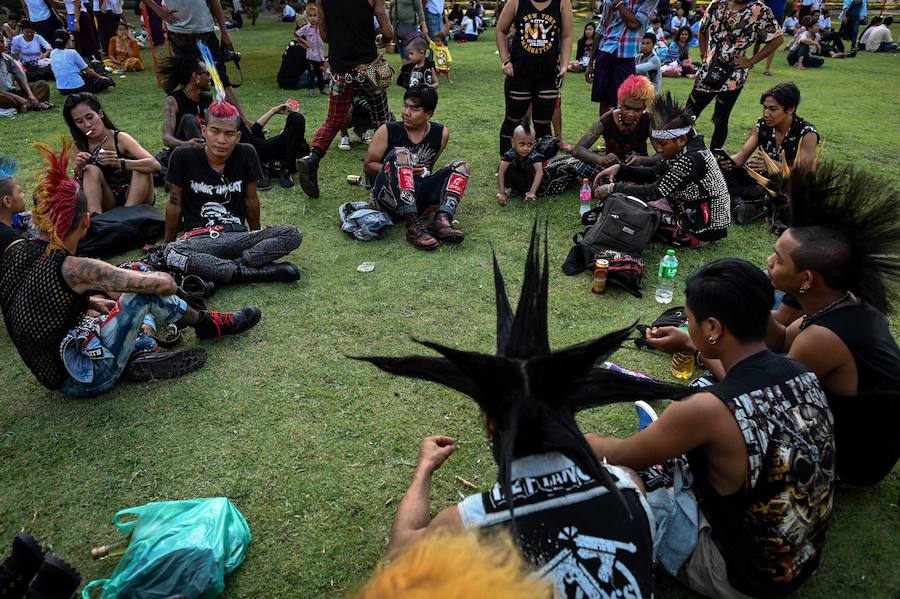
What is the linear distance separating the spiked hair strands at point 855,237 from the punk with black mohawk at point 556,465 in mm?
Answer: 1399

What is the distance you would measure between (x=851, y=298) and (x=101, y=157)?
19.0 ft

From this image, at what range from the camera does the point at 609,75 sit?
25.3 feet

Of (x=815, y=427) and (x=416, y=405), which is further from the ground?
(x=815, y=427)

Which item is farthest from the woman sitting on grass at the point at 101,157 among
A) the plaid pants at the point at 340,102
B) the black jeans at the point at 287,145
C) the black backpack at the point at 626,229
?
the black backpack at the point at 626,229

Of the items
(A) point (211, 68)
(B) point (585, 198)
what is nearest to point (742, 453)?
(B) point (585, 198)

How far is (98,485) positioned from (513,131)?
5.42 meters

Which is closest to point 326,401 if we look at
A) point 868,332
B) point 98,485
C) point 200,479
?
point 200,479

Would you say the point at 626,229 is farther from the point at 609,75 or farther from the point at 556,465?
the point at 556,465

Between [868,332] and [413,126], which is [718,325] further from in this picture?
[413,126]

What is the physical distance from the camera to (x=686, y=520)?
2383 millimetres

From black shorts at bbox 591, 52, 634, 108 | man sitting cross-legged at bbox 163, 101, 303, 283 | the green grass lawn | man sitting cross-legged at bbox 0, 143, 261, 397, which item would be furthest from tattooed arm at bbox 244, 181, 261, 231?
black shorts at bbox 591, 52, 634, 108

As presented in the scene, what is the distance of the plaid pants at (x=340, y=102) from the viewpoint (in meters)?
6.83

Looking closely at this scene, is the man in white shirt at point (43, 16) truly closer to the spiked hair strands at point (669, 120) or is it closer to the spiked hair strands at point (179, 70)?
the spiked hair strands at point (179, 70)

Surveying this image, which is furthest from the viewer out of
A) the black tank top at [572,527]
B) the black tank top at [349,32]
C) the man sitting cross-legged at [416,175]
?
the black tank top at [349,32]
